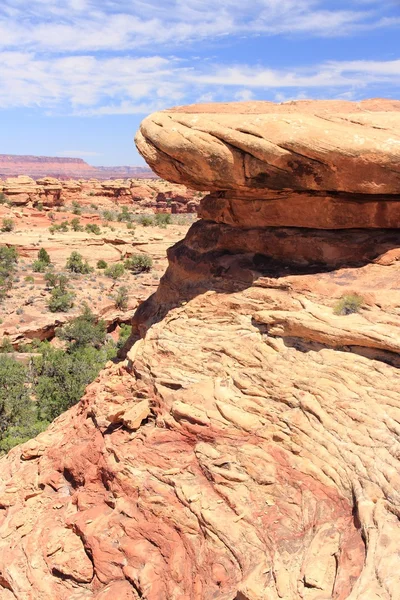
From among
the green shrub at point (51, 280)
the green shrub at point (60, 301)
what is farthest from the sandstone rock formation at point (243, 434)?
the green shrub at point (51, 280)

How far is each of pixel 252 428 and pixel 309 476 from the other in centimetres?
121

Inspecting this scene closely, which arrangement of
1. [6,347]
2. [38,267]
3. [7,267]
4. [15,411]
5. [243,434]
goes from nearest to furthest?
[243,434] < [15,411] < [6,347] < [7,267] < [38,267]

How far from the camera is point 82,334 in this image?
2516 centimetres

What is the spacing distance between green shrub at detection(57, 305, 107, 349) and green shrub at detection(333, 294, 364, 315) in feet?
59.8

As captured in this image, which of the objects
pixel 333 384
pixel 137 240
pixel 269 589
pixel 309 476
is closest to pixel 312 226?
pixel 333 384

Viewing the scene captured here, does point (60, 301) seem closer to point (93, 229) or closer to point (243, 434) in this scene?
point (243, 434)

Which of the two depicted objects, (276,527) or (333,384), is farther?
(333,384)

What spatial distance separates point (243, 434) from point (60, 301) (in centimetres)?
2304

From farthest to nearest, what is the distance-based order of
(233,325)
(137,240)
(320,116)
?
1. (137,240)
2. (233,325)
3. (320,116)

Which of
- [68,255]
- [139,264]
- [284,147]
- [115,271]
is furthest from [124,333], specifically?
[284,147]

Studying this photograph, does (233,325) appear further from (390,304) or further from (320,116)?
(320,116)

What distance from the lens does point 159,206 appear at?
82.5m

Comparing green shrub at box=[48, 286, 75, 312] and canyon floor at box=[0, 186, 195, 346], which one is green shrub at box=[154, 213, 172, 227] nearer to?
canyon floor at box=[0, 186, 195, 346]

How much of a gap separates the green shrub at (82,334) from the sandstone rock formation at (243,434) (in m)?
13.6
